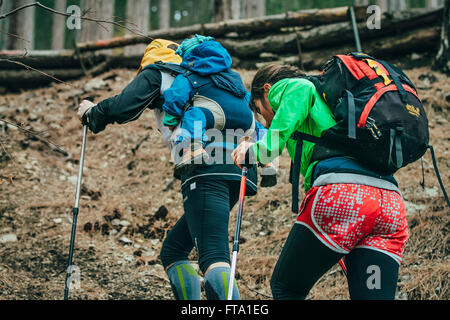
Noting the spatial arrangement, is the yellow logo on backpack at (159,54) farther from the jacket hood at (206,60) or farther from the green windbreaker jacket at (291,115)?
the green windbreaker jacket at (291,115)

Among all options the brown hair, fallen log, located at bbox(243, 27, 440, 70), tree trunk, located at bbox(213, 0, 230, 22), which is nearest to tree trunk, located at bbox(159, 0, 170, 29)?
tree trunk, located at bbox(213, 0, 230, 22)

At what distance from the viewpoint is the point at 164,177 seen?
24.8ft

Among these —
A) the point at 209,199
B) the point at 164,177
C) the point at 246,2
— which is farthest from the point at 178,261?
the point at 246,2

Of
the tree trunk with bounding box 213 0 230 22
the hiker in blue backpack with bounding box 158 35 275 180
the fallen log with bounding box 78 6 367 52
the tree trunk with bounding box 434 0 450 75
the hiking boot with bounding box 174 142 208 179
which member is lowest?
the hiking boot with bounding box 174 142 208 179

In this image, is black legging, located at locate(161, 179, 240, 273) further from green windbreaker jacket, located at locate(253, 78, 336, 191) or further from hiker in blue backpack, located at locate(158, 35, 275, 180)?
green windbreaker jacket, located at locate(253, 78, 336, 191)

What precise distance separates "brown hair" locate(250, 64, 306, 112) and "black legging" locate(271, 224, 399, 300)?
0.98 metres

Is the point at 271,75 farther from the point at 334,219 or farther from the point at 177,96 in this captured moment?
the point at 334,219

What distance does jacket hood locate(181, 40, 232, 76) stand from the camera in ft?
11.1

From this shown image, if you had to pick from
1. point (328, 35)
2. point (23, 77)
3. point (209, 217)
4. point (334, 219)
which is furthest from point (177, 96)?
point (23, 77)

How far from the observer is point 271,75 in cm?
311

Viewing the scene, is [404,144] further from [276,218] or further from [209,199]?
[276,218]

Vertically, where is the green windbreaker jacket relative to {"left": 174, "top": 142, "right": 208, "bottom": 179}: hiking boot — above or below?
above

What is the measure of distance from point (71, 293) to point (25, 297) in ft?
1.42

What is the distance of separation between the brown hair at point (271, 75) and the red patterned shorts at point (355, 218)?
2.73ft
